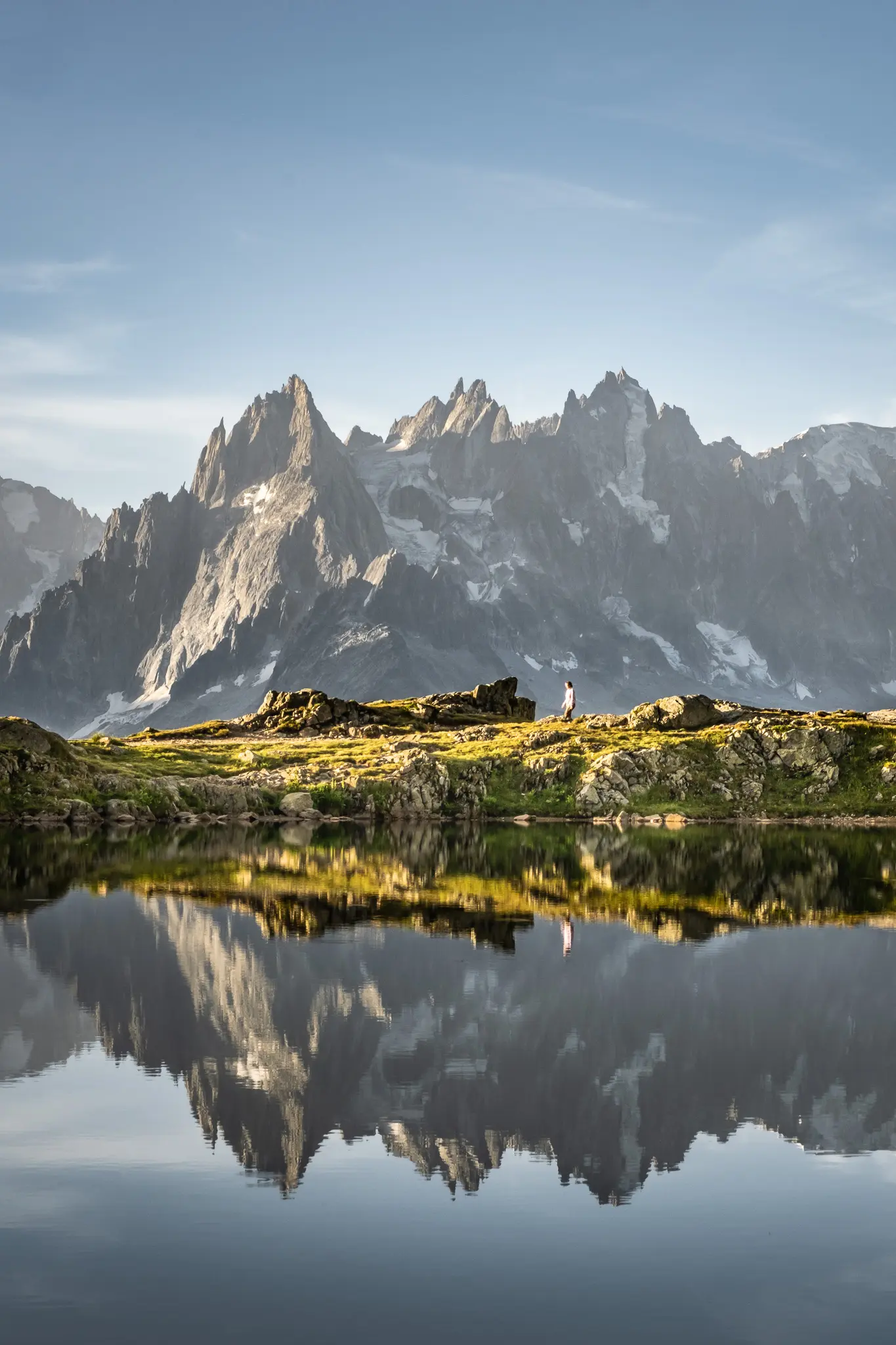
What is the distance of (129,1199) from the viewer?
2202 cm

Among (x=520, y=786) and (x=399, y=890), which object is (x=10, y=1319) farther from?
(x=520, y=786)

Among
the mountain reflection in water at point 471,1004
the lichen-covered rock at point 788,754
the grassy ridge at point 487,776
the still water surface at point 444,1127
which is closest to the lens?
the still water surface at point 444,1127

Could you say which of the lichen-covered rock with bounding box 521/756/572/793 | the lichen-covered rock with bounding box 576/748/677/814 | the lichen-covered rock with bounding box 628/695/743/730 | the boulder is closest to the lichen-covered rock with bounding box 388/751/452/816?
the boulder

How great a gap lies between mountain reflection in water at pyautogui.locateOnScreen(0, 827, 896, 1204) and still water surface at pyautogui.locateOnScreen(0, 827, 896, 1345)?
5.0 inches

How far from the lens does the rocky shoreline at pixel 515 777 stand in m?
107

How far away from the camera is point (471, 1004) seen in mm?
36500

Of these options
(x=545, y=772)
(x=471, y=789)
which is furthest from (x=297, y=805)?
(x=545, y=772)

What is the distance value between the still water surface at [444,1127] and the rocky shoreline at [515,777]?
5548cm

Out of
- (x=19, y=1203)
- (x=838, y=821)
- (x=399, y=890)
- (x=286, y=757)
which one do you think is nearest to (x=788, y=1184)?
(x=19, y=1203)

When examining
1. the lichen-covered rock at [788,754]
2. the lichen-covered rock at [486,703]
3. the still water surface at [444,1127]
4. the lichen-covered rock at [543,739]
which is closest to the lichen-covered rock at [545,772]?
the lichen-covered rock at [543,739]

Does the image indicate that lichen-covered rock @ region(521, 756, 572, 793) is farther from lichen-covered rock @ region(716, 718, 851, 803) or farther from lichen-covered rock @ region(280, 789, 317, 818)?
lichen-covered rock @ region(280, 789, 317, 818)

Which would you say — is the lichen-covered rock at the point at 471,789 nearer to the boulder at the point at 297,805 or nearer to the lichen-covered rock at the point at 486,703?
the boulder at the point at 297,805

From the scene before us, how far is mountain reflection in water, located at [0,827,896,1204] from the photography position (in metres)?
26.1

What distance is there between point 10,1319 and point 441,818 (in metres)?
95.3
